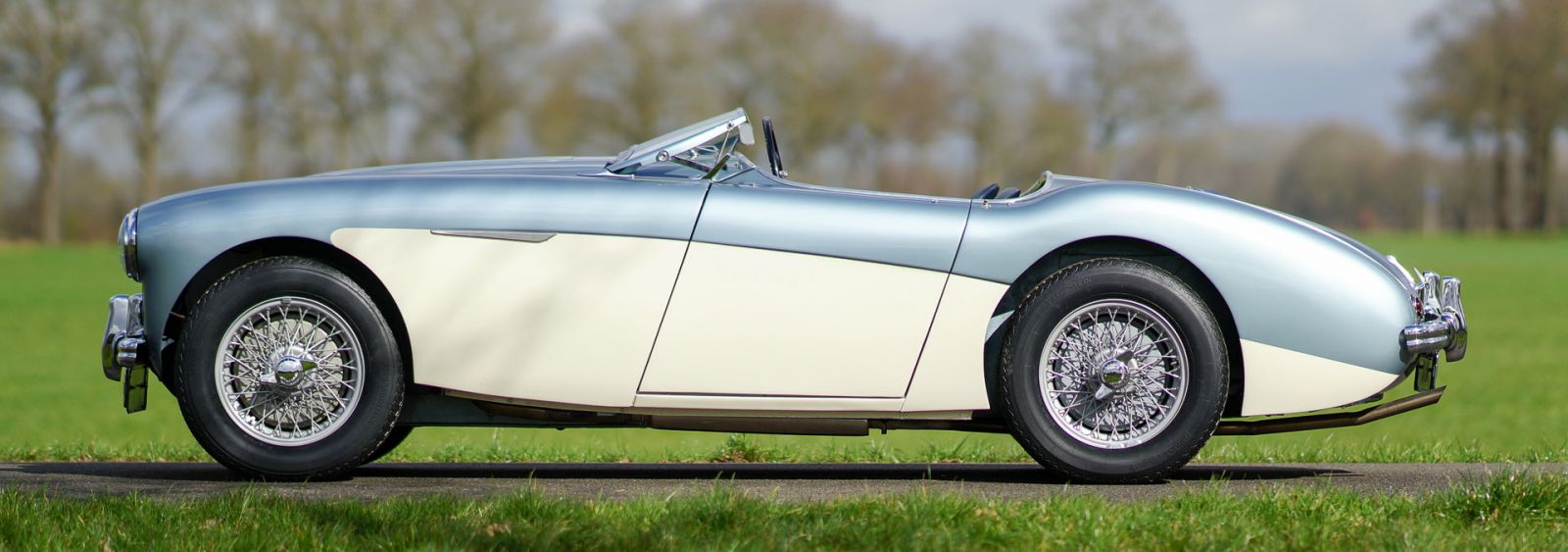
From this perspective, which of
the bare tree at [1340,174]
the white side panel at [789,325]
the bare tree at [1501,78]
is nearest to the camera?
the white side panel at [789,325]

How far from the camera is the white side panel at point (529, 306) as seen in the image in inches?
193

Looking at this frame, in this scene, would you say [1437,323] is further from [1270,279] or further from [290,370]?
[290,370]

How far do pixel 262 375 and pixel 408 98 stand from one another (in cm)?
4742

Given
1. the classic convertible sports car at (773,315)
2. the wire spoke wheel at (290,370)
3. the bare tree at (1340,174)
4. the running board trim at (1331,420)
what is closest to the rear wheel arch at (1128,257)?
the classic convertible sports car at (773,315)

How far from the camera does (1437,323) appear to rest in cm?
497

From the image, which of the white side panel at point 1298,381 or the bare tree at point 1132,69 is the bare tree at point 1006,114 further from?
the white side panel at point 1298,381

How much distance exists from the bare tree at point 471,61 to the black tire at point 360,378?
46581 millimetres

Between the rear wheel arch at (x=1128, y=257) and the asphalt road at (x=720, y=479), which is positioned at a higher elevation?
the rear wheel arch at (x=1128, y=257)

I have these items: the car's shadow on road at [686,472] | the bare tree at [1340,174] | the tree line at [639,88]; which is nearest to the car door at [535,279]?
the car's shadow on road at [686,472]

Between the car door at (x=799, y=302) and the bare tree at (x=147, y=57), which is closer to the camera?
the car door at (x=799, y=302)

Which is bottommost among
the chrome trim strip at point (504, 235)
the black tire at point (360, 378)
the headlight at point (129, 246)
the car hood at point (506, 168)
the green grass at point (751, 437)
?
the green grass at point (751, 437)

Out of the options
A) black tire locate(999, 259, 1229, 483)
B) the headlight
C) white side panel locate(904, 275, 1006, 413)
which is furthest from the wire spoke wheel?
black tire locate(999, 259, 1229, 483)

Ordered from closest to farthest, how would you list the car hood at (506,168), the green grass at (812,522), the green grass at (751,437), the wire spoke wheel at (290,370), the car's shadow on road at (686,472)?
the green grass at (812,522)
the wire spoke wheel at (290,370)
the car hood at (506,168)
the car's shadow on road at (686,472)
the green grass at (751,437)

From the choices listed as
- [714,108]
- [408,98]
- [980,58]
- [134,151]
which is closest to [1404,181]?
[980,58]
